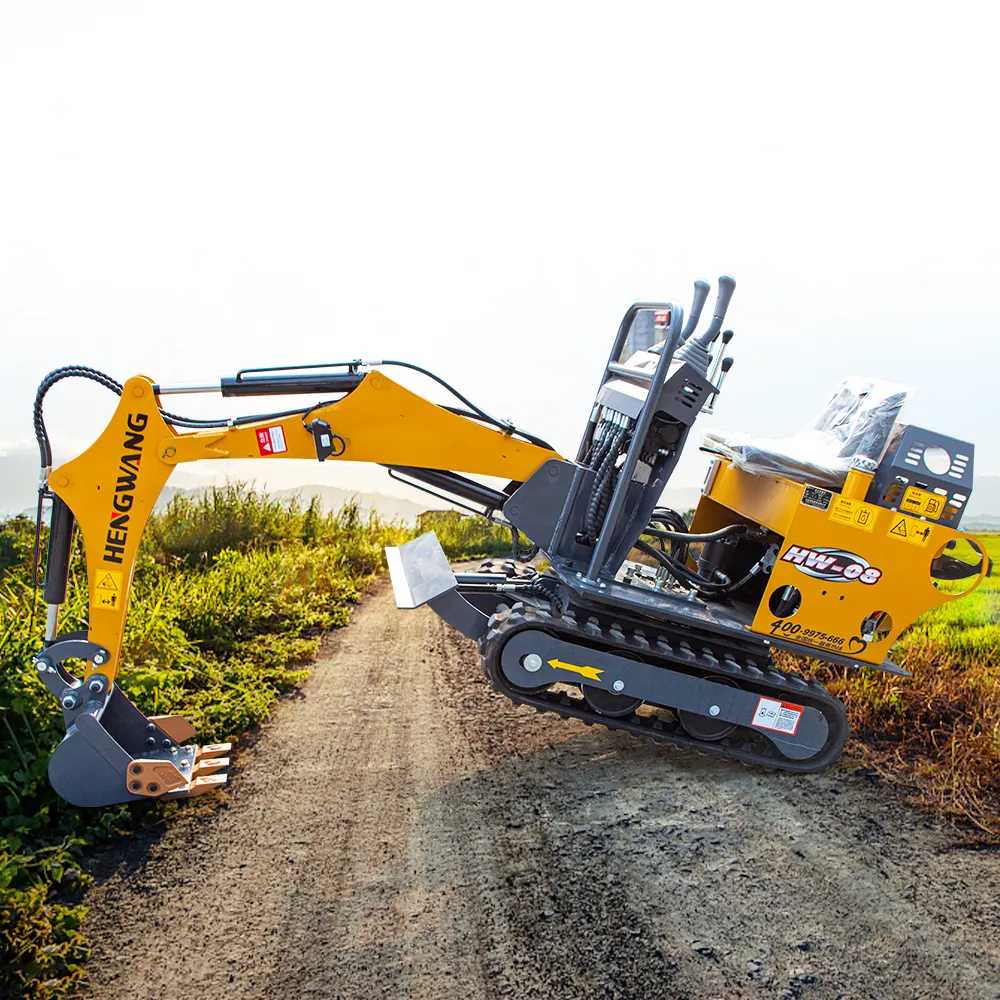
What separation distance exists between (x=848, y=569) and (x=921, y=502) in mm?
577

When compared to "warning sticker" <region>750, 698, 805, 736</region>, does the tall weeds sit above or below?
below

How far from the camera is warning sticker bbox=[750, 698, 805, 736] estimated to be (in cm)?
489

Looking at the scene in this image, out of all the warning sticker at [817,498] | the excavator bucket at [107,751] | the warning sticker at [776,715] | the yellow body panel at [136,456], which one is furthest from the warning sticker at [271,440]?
the warning sticker at [776,715]

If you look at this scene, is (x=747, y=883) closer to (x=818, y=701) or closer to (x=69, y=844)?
(x=818, y=701)

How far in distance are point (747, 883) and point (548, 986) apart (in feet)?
4.15

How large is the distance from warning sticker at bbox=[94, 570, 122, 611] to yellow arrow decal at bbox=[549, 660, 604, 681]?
2450 millimetres

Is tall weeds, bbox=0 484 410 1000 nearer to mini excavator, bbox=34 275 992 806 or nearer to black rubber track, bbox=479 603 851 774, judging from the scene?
mini excavator, bbox=34 275 992 806

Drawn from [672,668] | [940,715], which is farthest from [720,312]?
[940,715]

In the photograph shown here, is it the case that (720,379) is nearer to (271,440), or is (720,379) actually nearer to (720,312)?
(720,312)

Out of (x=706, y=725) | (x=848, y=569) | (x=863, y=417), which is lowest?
(x=706, y=725)

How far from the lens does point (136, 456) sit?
4.37 metres

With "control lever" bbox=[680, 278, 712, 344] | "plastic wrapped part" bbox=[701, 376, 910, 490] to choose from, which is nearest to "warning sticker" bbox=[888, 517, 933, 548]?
"plastic wrapped part" bbox=[701, 376, 910, 490]

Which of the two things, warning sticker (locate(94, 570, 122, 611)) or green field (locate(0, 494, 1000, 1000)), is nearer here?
green field (locate(0, 494, 1000, 1000))

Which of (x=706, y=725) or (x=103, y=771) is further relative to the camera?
(x=706, y=725)
